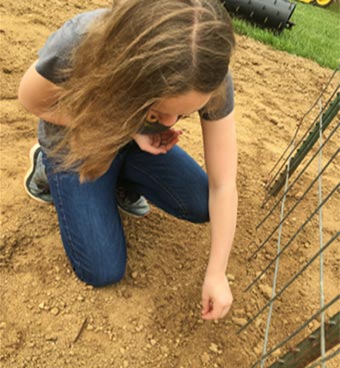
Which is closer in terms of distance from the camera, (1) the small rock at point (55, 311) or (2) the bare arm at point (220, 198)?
(2) the bare arm at point (220, 198)

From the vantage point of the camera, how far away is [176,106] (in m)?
0.88

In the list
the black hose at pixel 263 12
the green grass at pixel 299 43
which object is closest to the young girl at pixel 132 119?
the green grass at pixel 299 43

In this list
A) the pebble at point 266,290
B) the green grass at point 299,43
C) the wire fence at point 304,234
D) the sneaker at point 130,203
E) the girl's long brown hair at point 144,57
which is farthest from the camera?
the green grass at point 299,43

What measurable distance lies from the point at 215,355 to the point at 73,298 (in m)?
0.46

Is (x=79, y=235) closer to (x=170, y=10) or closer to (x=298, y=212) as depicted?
(x=170, y=10)

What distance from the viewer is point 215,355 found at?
125cm

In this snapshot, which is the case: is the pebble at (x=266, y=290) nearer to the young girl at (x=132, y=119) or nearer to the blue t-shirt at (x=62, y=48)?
the young girl at (x=132, y=119)

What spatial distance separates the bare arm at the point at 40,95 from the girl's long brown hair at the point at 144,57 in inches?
6.8

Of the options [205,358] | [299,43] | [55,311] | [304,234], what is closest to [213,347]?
[205,358]

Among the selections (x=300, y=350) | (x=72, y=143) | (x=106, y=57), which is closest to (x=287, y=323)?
(x=300, y=350)

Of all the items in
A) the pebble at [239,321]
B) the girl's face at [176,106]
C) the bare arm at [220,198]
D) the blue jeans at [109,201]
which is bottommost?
the pebble at [239,321]

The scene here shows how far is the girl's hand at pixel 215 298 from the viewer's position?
1.10 metres

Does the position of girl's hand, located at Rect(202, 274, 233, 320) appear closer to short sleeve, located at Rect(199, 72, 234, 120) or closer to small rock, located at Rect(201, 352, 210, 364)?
small rock, located at Rect(201, 352, 210, 364)

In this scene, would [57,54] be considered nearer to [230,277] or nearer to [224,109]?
[224,109]
